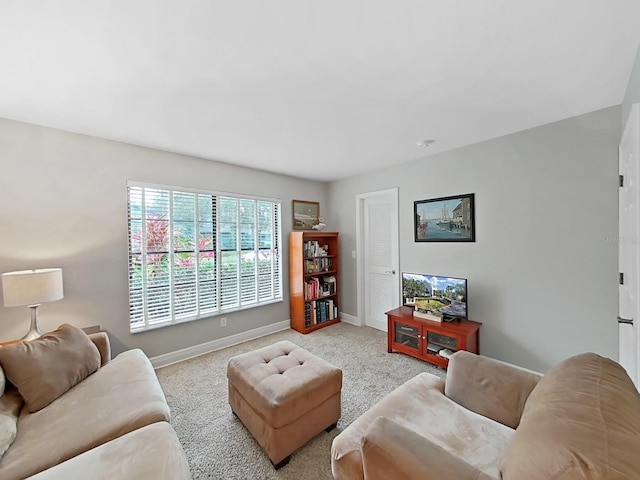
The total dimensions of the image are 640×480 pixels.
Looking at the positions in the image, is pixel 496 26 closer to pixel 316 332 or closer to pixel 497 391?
pixel 497 391

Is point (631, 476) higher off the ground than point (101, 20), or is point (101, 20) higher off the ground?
point (101, 20)

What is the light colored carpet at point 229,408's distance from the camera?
161 cm

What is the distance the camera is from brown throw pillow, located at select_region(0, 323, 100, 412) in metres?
1.54

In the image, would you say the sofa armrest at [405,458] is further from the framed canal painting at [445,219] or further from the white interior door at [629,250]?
the framed canal painting at [445,219]

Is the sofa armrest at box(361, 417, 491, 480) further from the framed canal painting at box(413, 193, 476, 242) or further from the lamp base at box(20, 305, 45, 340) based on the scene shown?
the lamp base at box(20, 305, 45, 340)

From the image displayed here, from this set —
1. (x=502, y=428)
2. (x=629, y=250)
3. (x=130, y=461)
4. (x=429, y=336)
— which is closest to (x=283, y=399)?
(x=130, y=461)

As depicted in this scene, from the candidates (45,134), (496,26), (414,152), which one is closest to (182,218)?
(45,134)

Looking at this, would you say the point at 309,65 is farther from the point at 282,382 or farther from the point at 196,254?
the point at 196,254

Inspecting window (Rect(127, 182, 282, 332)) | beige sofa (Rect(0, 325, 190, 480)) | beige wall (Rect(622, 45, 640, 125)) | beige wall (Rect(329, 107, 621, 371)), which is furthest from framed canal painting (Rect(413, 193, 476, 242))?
beige sofa (Rect(0, 325, 190, 480))

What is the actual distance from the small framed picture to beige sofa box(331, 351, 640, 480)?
300 cm

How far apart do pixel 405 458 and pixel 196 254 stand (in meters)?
2.96

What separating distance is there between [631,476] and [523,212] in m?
2.51

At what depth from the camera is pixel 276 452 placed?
1580 mm

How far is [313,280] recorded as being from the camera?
4.14 m
